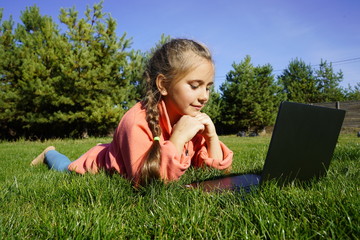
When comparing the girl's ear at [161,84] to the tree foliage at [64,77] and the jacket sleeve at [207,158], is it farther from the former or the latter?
the tree foliage at [64,77]

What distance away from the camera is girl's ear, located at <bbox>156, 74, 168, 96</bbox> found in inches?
90.3

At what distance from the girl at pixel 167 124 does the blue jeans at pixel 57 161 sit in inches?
25.7

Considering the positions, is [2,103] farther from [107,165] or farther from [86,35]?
[107,165]

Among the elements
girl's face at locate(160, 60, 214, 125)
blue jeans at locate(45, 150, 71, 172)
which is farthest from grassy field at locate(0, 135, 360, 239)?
blue jeans at locate(45, 150, 71, 172)

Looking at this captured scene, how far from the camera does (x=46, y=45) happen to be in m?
16.8

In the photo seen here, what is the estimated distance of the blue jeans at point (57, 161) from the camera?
319 centimetres

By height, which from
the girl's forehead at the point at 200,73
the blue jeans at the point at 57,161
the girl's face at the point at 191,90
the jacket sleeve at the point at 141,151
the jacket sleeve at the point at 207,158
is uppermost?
the girl's forehead at the point at 200,73

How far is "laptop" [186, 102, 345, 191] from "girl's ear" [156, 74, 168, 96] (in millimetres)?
928

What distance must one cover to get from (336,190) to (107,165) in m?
1.77

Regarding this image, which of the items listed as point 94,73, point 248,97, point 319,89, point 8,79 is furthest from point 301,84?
point 8,79

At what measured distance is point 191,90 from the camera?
7.14 feet

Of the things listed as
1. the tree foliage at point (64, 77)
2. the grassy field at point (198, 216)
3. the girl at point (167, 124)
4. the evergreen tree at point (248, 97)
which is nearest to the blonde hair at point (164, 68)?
the girl at point (167, 124)

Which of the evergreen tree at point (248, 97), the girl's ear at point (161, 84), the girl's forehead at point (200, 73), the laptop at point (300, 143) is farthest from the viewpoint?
the evergreen tree at point (248, 97)

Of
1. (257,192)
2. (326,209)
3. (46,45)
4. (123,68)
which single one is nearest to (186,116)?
(257,192)
